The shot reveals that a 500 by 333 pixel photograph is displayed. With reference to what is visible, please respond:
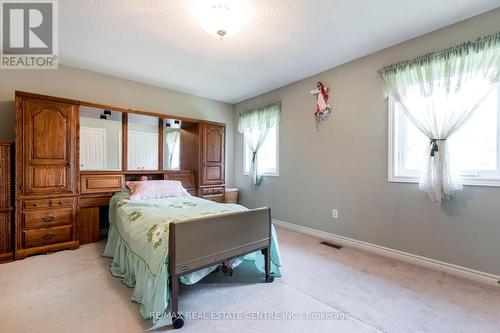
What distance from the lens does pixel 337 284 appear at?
83.4 inches

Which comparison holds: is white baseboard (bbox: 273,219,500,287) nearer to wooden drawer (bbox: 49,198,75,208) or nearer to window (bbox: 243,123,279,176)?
window (bbox: 243,123,279,176)

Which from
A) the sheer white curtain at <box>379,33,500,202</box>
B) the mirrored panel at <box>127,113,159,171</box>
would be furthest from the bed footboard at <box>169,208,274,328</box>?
the mirrored panel at <box>127,113,159,171</box>

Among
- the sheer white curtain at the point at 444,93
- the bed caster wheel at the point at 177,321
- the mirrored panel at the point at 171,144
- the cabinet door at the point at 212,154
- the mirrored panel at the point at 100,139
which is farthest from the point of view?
the cabinet door at the point at 212,154

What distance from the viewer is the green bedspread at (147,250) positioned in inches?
62.1

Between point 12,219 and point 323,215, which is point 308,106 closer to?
point 323,215

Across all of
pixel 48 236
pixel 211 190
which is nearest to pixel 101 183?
pixel 48 236

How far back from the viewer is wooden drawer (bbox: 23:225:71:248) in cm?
263

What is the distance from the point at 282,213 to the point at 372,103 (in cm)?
220

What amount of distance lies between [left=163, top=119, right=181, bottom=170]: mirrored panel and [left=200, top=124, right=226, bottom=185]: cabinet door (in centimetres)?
46

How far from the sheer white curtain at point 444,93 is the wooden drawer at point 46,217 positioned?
412 cm

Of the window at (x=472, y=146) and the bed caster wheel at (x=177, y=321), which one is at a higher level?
the window at (x=472, y=146)

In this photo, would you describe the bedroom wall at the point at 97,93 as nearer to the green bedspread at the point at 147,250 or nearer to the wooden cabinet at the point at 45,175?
the wooden cabinet at the point at 45,175

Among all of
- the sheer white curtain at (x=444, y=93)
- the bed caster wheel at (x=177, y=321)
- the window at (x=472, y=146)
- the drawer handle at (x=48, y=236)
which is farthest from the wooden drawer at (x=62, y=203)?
the sheer white curtain at (x=444, y=93)

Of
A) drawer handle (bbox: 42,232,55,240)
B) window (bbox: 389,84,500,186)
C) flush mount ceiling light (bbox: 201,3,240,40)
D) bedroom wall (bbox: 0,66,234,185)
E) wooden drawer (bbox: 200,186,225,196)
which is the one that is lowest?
drawer handle (bbox: 42,232,55,240)
